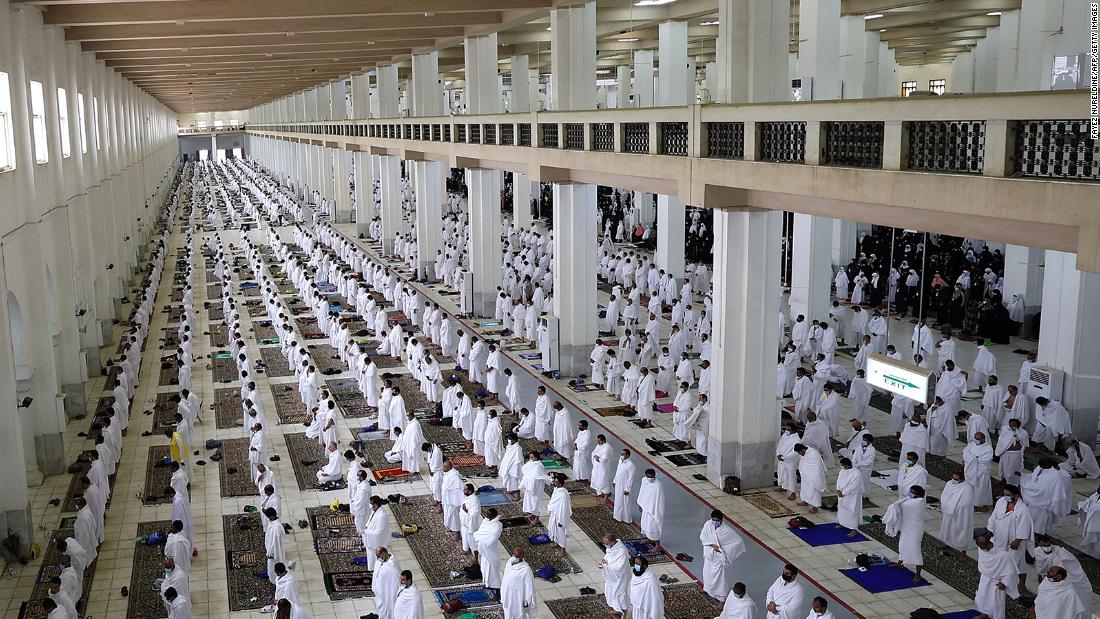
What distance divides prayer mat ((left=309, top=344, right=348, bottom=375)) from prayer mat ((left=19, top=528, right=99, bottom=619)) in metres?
8.79

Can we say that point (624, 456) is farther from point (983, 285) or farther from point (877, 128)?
point (983, 285)

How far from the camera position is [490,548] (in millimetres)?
11750

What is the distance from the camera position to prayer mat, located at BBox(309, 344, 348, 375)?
72.9ft

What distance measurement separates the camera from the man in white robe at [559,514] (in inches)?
492

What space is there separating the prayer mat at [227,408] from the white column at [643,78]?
18.5 m

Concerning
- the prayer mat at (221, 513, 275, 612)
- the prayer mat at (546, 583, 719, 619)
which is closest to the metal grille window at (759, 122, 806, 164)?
the prayer mat at (546, 583, 719, 619)

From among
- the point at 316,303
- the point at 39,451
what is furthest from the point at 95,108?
the point at 39,451

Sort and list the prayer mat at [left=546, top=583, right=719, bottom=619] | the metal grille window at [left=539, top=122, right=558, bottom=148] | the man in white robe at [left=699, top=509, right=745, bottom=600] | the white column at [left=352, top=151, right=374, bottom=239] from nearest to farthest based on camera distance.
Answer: the prayer mat at [left=546, top=583, right=719, bottom=619] < the man in white robe at [left=699, top=509, right=745, bottom=600] < the metal grille window at [left=539, top=122, right=558, bottom=148] < the white column at [left=352, top=151, right=374, bottom=239]

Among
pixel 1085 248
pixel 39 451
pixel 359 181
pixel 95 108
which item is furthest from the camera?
pixel 359 181

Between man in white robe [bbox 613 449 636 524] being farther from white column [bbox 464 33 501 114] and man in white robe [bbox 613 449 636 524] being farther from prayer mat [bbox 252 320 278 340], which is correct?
prayer mat [bbox 252 320 278 340]

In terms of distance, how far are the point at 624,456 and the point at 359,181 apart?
32666 mm

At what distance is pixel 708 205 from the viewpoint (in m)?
13.3

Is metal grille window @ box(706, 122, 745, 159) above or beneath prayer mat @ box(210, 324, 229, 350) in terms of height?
above

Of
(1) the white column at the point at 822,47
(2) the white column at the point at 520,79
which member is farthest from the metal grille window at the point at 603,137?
(2) the white column at the point at 520,79
